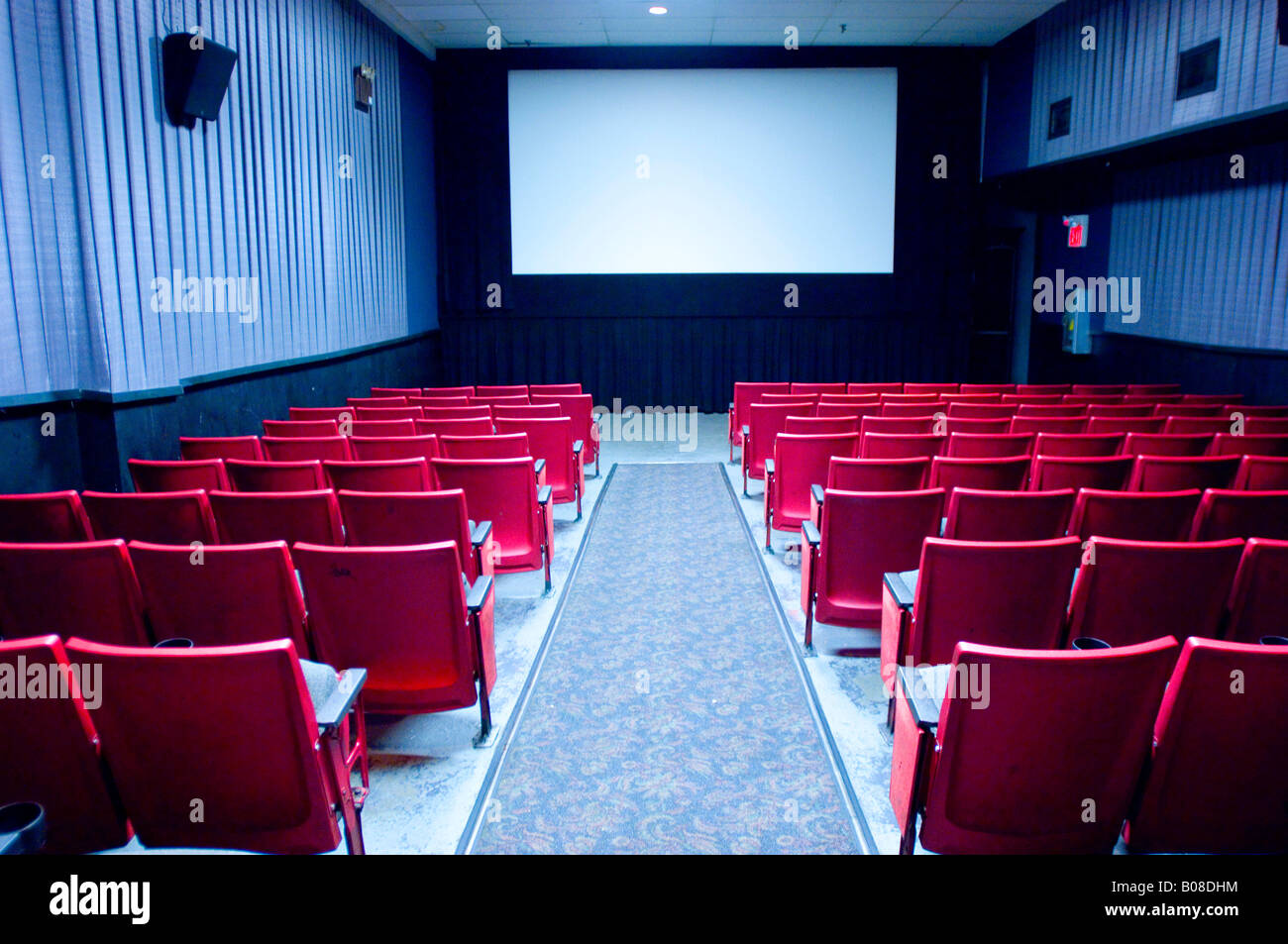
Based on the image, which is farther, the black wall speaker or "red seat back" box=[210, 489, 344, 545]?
the black wall speaker

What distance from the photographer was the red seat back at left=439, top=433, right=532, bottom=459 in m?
4.36

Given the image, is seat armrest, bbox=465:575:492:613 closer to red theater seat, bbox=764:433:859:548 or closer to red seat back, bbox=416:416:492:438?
red theater seat, bbox=764:433:859:548

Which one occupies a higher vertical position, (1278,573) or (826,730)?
(1278,573)

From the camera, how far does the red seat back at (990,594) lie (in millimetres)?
2418

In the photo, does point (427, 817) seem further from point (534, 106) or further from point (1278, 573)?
point (534, 106)

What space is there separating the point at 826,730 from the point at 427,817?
130 cm

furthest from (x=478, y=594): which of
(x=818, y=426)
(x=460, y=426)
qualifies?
(x=818, y=426)

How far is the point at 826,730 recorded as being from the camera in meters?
2.83

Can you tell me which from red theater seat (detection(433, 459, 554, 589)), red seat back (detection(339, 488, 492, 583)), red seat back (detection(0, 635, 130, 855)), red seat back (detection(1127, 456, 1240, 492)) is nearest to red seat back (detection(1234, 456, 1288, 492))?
red seat back (detection(1127, 456, 1240, 492))

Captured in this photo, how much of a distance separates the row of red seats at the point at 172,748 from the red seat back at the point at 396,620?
22.8 inches

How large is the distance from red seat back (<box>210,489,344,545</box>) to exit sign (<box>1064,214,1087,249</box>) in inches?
396

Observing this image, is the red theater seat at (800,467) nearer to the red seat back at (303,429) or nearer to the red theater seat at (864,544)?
the red theater seat at (864,544)

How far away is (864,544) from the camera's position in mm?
3211
